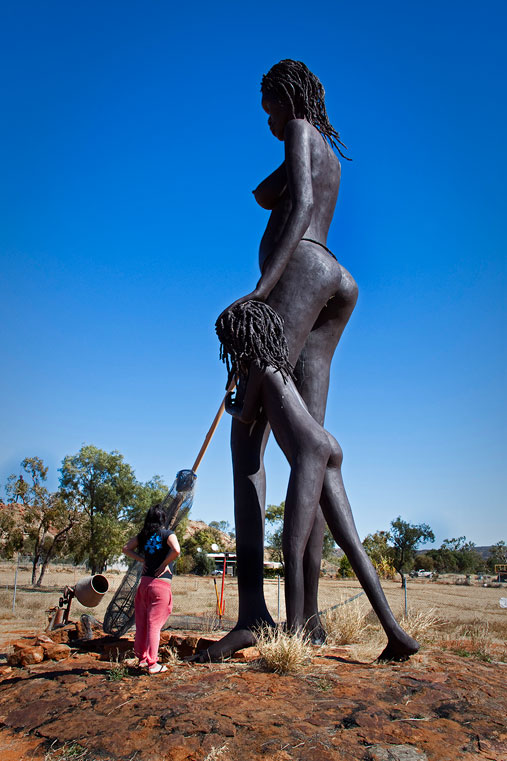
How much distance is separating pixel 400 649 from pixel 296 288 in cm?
258

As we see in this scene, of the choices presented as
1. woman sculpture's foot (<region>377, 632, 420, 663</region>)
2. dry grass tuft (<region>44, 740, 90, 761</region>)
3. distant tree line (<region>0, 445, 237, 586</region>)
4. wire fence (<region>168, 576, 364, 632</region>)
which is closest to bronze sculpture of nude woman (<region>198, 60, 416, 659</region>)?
woman sculpture's foot (<region>377, 632, 420, 663</region>)

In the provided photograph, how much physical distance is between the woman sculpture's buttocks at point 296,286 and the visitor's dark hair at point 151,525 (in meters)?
0.66

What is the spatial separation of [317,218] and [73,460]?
25.3 m

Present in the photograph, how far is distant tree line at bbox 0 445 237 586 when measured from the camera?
2599 cm

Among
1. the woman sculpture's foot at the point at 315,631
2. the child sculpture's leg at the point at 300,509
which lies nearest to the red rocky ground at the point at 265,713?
the child sculpture's leg at the point at 300,509

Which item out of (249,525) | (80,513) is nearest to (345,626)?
(249,525)

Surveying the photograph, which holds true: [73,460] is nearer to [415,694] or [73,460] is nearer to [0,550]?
Answer: [0,550]

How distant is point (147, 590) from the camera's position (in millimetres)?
4121

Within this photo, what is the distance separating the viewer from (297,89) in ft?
15.9

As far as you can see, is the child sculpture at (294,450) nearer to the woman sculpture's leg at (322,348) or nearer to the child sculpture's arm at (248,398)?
the child sculpture's arm at (248,398)

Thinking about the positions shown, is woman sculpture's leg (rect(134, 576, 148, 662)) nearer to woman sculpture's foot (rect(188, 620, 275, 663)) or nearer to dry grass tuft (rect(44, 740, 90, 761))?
woman sculpture's foot (rect(188, 620, 275, 663))

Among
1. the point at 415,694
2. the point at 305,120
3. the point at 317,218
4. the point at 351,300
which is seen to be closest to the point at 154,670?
the point at 415,694

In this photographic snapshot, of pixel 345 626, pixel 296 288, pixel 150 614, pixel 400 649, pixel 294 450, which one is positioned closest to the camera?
pixel 400 649

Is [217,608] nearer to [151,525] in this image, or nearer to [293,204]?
[151,525]
